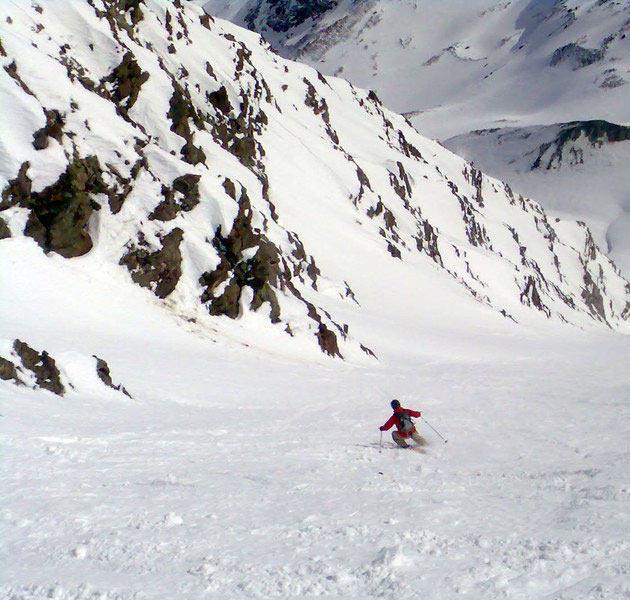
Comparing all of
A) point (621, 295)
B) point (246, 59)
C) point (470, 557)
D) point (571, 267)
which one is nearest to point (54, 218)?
point (470, 557)

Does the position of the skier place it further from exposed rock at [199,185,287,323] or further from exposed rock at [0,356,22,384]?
exposed rock at [199,185,287,323]

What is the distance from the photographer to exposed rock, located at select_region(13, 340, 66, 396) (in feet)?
42.4

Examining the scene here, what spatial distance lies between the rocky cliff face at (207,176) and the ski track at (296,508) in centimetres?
1173

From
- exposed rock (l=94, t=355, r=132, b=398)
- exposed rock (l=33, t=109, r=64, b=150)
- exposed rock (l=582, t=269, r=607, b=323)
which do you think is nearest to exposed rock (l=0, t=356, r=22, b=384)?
exposed rock (l=94, t=355, r=132, b=398)

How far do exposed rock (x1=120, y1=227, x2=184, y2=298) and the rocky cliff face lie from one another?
0.18 ft

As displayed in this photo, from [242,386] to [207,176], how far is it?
523 inches

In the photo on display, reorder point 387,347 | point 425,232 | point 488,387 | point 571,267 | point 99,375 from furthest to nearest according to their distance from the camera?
point 571,267
point 425,232
point 387,347
point 488,387
point 99,375

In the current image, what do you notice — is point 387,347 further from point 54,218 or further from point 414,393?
point 54,218

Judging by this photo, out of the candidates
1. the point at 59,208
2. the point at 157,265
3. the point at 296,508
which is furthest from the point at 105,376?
the point at 157,265

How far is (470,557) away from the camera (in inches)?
240

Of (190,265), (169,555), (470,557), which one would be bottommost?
(169,555)

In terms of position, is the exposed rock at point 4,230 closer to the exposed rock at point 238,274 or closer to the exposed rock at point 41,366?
the exposed rock at point 238,274

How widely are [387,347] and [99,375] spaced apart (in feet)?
69.4

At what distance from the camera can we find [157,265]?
24.8 m
